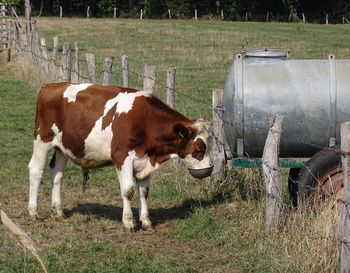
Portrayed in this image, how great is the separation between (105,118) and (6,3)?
27.3 meters

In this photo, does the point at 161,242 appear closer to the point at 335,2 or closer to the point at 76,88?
the point at 76,88

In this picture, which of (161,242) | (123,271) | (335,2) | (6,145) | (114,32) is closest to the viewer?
(123,271)

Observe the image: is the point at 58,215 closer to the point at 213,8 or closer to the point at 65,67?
the point at 65,67

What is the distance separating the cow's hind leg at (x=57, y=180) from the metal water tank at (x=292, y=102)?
6.52 ft

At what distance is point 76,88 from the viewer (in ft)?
29.2

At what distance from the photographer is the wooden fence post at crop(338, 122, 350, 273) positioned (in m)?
6.21

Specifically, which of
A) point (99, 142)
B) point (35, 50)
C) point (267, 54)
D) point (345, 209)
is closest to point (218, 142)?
point (267, 54)

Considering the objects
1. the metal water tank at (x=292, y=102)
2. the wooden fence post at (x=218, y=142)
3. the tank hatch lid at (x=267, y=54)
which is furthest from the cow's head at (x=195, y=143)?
the tank hatch lid at (x=267, y=54)

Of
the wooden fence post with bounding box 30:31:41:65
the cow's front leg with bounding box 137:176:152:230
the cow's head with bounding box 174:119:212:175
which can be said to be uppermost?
the wooden fence post with bounding box 30:31:41:65

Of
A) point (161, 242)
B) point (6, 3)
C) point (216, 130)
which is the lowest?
point (161, 242)

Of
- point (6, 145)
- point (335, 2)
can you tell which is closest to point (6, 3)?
point (6, 145)

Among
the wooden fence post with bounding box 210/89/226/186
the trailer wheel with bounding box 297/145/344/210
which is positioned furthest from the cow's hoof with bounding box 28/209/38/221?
the trailer wheel with bounding box 297/145/344/210

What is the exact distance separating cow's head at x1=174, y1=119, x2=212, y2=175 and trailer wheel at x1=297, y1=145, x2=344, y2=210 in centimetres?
102

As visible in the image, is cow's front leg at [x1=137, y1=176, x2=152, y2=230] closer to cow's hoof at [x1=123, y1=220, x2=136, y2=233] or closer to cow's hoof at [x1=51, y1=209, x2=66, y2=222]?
cow's hoof at [x1=123, y1=220, x2=136, y2=233]
